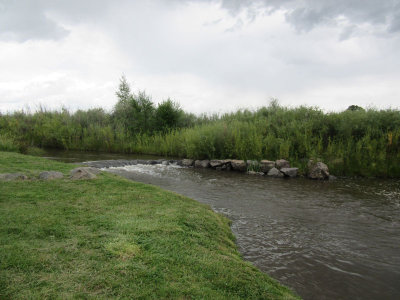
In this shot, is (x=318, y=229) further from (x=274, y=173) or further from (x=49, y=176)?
(x=49, y=176)

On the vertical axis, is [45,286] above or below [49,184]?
below

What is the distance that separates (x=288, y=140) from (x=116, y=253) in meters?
12.7

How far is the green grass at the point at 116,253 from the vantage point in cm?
270

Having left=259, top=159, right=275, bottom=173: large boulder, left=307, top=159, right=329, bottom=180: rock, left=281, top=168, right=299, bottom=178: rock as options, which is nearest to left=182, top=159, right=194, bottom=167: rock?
left=259, top=159, right=275, bottom=173: large boulder

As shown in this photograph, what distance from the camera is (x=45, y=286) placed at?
2.64 meters

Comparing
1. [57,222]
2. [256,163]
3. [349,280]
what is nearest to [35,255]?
[57,222]

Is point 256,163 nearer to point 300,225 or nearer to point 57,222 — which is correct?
point 300,225

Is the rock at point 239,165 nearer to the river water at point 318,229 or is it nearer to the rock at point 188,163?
the river water at point 318,229

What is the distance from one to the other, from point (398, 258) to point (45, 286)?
547 centimetres

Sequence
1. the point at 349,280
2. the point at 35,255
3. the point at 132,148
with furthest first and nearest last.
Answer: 1. the point at 132,148
2. the point at 349,280
3. the point at 35,255

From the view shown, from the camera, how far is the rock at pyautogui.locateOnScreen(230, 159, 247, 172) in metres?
13.9

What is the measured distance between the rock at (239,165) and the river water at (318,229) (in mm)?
2623

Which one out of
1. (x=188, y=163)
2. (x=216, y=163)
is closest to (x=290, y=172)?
(x=216, y=163)

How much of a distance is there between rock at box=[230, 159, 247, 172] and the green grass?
8.61 metres
